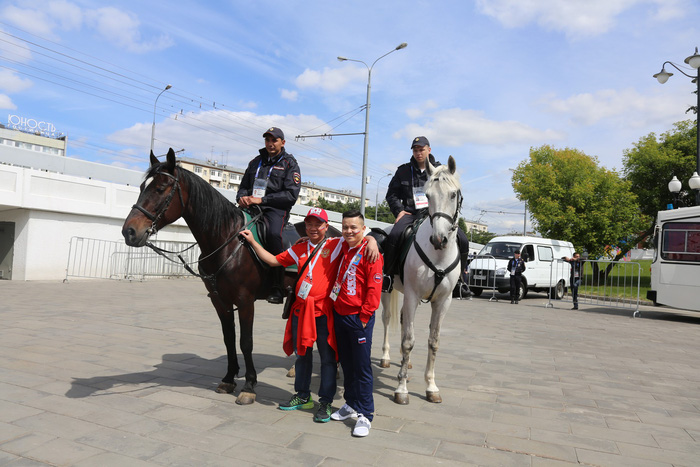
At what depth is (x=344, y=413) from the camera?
4.09m

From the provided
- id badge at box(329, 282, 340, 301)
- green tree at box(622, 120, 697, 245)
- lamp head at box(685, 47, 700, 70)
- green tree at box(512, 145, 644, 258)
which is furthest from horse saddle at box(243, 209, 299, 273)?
green tree at box(622, 120, 697, 245)

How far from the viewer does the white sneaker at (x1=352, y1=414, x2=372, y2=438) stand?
12.1ft

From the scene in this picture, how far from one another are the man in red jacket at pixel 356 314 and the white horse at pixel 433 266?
803mm

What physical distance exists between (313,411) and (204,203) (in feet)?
7.50

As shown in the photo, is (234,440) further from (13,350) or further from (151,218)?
(13,350)

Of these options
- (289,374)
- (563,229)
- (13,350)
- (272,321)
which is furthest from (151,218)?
(563,229)

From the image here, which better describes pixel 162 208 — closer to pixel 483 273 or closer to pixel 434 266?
pixel 434 266

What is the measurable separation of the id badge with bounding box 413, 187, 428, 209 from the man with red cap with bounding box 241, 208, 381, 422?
1574 mm

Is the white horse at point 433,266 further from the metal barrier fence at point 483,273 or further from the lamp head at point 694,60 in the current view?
the metal barrier fence at point 483,273

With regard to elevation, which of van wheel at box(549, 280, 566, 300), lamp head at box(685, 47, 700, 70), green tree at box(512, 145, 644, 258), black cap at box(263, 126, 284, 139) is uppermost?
lamp head at box(685, 47, 700, 70)

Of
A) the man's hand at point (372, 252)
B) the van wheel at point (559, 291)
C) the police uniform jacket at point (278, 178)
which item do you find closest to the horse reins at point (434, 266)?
the man's hand at point (372, 252)

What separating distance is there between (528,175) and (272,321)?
29.8 metres

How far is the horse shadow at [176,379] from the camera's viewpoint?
461 cm

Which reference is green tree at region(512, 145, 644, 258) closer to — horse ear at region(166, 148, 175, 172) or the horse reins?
the horse reins
